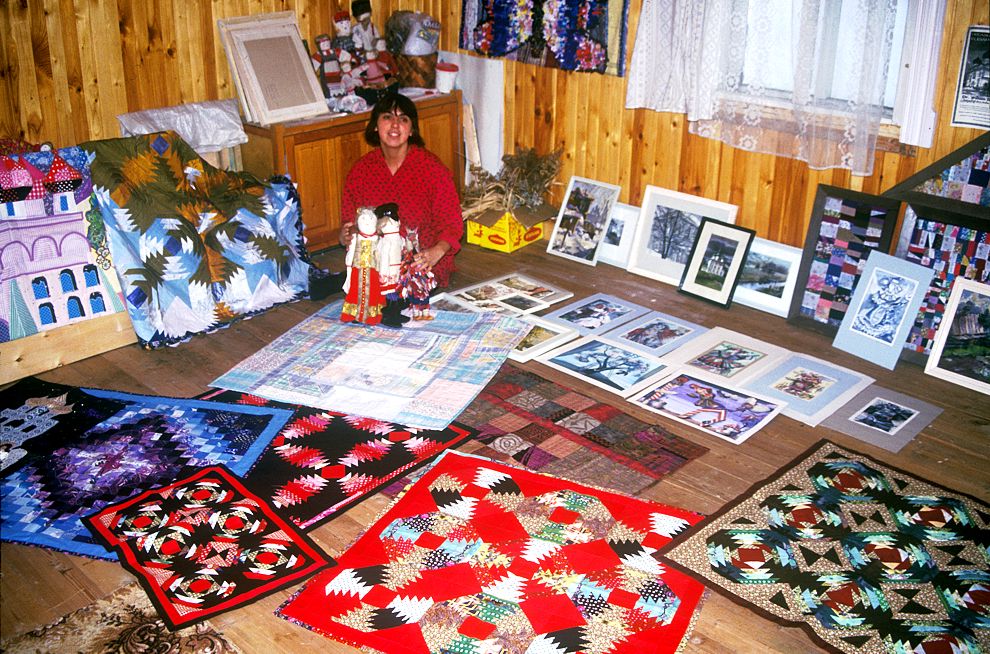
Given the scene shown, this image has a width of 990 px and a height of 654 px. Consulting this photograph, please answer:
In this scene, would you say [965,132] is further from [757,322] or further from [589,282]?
[589,282]

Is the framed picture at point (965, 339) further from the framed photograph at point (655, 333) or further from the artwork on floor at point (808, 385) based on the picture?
the framed photograph at point (655, 333)

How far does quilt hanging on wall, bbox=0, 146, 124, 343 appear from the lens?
10.3 ft

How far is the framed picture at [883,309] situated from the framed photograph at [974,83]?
550 millimetres

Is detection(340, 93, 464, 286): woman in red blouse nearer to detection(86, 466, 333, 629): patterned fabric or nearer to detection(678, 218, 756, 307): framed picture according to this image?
detection(678, 218, 756, 307): framed picture

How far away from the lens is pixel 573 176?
175 inches

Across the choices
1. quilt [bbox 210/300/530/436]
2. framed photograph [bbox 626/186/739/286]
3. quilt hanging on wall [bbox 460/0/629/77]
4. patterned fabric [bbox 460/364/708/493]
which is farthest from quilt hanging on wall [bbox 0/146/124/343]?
framed photograph [bbox 626/186/739/286]

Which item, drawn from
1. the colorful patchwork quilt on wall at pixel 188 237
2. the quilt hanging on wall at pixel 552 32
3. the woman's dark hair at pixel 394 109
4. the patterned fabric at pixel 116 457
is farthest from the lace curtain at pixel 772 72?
the patterned fabric at pixel 116 457

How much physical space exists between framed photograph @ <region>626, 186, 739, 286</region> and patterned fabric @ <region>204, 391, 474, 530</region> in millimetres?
1574

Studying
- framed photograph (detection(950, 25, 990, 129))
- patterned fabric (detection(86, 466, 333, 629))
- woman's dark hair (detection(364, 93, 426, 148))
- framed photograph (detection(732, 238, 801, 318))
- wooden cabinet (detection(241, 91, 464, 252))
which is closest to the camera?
patterned fabric (detection(86, 466, 333, 629))

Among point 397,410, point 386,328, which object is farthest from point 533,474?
point 386,328

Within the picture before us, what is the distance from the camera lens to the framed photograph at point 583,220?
14.0 ft

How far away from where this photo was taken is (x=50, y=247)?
3.22 meters

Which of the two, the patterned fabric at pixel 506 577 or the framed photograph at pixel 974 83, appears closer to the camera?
the patterned fabric at pixel 506 577

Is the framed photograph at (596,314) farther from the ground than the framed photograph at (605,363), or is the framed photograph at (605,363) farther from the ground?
the framed photograph at (596,314)
